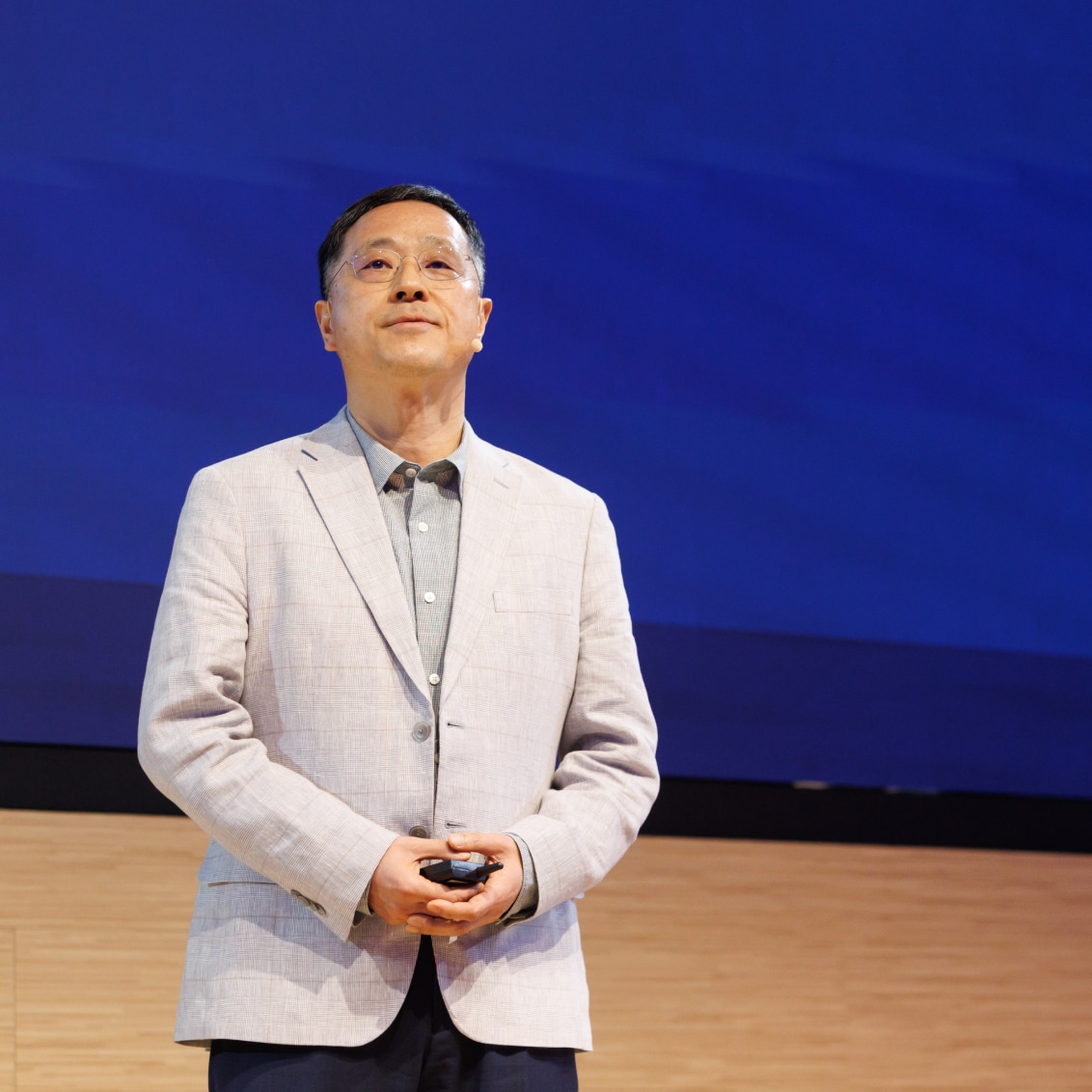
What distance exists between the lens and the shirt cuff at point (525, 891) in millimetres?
1467

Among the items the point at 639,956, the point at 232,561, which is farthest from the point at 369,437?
the point at 639,956

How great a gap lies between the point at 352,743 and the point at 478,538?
307 millimetres

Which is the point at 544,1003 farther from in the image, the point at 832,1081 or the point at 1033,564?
the point at 1033,564

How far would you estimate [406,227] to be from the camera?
1765 millimetres

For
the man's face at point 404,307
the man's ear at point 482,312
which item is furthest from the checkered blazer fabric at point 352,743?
the man's ear at point 482,312

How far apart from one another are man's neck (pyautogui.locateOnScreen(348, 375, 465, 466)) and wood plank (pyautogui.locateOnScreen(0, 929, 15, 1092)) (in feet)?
4.27

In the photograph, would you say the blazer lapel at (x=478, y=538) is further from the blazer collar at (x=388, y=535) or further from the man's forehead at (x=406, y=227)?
the man's forehead at (x=406, y=227)

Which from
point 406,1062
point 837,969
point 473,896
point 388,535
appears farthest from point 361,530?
point 837,969

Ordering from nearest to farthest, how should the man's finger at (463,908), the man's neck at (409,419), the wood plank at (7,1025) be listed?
the man's finger at (463,908) → the man's neck at (409,419) → the wood plank at (7,1025)

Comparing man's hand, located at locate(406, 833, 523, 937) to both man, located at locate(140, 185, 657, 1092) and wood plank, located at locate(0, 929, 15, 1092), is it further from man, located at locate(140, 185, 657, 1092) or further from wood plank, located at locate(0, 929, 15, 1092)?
wood plank, located at locate(0, 929, 15, 1092)

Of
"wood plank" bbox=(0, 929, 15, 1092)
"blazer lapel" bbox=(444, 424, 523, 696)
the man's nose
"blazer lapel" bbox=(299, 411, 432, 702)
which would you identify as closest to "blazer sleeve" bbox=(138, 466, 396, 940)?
"blazer lapel" bbox=(299, 411, 432, 702)

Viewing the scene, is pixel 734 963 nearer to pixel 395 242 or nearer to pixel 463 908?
pixel 463 908

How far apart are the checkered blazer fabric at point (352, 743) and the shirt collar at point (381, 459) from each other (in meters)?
0.02

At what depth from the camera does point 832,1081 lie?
2.64 m
